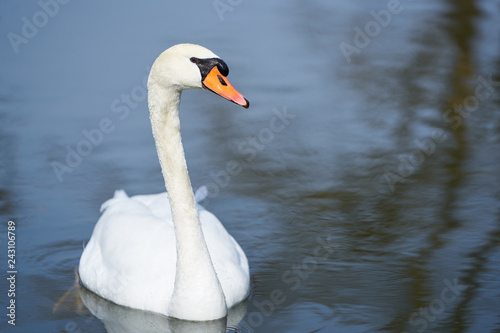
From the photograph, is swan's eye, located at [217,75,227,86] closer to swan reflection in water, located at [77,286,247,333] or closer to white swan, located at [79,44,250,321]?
white swan, located at [79,44,250,321]

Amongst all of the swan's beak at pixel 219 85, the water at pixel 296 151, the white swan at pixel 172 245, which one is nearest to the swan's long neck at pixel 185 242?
the white swan at pixel 172 245

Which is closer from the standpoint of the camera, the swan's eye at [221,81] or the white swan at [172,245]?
the swan's eye at [221,81]

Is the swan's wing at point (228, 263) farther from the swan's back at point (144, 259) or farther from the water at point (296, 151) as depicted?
the water at point (296, 151)

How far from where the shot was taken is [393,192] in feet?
23.4

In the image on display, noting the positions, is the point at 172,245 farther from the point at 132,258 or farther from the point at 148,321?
the point at 148,321

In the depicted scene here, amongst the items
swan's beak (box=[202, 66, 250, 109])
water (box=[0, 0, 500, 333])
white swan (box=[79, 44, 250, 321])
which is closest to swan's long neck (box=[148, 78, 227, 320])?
white swan (box=[79, 44, 250, 321])

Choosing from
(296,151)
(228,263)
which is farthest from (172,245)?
(296,151)

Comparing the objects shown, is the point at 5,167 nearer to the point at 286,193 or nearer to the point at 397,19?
the point at 286,193

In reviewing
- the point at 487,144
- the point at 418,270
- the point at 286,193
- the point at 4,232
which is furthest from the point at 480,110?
the point at 4,232

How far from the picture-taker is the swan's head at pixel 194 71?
15.0ft

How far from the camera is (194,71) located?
4.62 metres

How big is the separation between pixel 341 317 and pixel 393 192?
207cm

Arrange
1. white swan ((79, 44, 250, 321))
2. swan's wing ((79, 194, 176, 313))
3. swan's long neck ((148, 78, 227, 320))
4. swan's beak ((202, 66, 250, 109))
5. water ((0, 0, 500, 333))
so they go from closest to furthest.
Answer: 1. swan's beak ((202, 66, 250, 109))
2. white swan ((79, 44, 250, 321))
3. swan's long neck ((148, 78, 227, 320))
4. swan's wing ((79, 194, 176, 313))
5. water ((0, 0, 500, 333))

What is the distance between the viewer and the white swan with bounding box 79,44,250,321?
15.4ft
